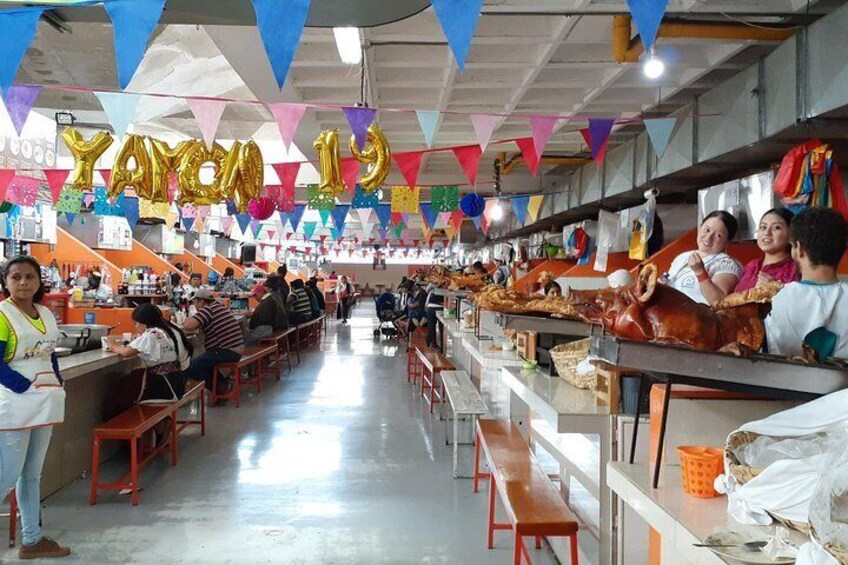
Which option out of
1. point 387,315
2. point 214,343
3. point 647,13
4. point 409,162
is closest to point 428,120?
point 409,162

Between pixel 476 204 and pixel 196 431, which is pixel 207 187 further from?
pixel 476 204

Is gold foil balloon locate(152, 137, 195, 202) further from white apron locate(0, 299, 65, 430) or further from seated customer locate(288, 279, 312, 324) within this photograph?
seated customer locate(288, 279, 312, 324)

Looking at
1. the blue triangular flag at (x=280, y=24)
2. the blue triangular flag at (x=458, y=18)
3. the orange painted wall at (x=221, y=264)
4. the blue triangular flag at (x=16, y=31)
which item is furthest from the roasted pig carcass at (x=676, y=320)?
the orange painted wall at (x=221, y=264)

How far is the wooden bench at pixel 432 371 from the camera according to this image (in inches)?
296

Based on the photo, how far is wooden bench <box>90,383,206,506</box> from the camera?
450 centimetres

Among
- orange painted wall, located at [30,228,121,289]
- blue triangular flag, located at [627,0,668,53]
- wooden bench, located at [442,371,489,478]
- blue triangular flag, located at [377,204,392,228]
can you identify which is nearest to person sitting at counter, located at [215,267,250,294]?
orange painted wall, located at [30,228,121,289]

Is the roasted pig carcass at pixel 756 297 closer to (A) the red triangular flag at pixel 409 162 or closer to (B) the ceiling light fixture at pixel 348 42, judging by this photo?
(B) the ceiling light fixture at pixel 348 42

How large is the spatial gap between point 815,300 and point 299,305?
474 inches

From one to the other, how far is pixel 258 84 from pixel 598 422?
14.2 feet

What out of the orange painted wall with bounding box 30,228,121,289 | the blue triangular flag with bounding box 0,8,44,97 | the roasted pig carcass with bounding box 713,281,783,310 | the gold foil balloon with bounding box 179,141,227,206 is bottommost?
the roasted pig carcass with bounding box 713,281,783,310

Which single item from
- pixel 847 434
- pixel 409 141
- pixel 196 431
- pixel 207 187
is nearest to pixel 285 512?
pixel 196 431

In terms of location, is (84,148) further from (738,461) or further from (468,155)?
(738,461)

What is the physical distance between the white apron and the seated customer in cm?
923

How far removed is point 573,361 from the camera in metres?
3.17
